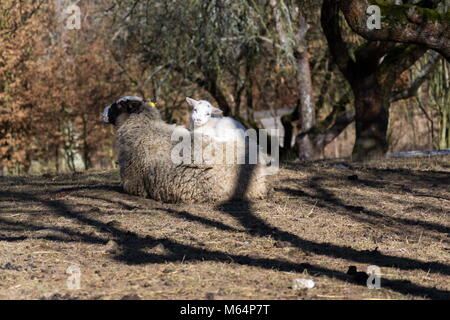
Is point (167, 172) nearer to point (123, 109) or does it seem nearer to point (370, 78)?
point (123, 109)

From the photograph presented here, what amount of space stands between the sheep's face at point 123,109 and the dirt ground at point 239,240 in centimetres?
96

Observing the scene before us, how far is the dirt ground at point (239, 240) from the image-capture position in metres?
4.09

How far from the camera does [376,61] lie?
37.1 feet

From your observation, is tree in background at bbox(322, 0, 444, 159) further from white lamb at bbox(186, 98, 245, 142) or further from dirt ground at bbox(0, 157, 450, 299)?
white lamb at bbox(186, 98, 245, 142)

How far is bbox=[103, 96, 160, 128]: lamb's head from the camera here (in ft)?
27.5

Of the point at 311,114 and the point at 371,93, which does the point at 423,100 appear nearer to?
the point at 311,114

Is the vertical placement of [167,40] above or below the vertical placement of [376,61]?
above

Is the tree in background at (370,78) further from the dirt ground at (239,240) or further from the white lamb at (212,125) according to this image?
the white lamb at (212,125)

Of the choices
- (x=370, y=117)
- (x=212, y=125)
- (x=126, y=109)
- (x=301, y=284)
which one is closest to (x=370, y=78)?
(x=370, y=117)

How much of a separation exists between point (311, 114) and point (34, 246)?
1143cm

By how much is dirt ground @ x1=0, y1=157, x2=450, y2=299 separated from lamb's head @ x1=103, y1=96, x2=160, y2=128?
962 millimetres

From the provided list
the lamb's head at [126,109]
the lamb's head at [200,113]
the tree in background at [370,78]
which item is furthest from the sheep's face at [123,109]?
the tree in background at [370,78]

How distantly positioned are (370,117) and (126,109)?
5.01 meters
